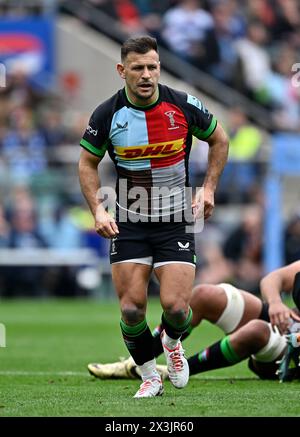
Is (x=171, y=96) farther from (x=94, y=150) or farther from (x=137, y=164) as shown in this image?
(x=94, y=150)

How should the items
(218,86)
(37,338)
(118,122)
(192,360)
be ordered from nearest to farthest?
(118,122), (192,360), (37,338), (218,86)

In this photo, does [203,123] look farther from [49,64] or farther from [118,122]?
[49,64]

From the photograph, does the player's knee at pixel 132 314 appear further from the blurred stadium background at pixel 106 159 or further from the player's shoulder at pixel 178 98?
the blurred stadium background at pixel 106 159

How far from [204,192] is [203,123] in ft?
1.55

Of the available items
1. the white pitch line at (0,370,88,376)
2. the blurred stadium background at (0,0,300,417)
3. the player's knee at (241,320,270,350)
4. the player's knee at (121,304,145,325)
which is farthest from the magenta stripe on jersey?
the blurred stadium background at (0,0,300,417)

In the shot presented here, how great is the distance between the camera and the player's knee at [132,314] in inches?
287

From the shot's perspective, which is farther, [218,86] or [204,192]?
[218,86]

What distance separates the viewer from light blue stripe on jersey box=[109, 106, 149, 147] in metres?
7.37

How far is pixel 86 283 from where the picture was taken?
62.1 ft

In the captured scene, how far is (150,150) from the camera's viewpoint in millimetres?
7430

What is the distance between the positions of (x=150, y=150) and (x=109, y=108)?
1.26 feet
